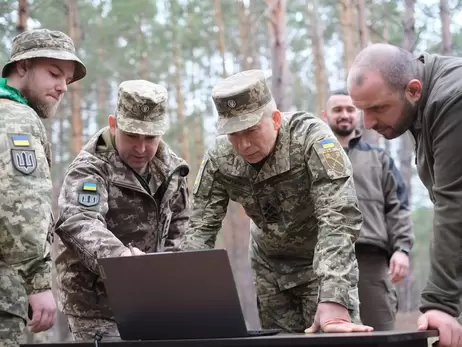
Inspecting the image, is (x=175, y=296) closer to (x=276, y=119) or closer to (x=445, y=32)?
(x=276, y=119)

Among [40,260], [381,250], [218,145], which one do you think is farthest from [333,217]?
[381,250]

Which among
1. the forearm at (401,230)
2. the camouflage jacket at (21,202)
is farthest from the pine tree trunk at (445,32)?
the camouflage jacket at (21,202)

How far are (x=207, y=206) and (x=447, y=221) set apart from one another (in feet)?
4.93

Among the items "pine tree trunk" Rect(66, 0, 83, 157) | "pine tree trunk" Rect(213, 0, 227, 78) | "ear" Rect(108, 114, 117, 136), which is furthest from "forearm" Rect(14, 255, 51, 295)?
"pine tree trunk" Rect(213, 0, 227, 78)

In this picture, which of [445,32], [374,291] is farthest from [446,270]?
[445,32]

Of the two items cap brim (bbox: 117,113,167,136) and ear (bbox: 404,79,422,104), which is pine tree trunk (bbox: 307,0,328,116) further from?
ear (bbox: 404,79,422,104)

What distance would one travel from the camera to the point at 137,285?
310 cm

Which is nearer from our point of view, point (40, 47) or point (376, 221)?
point (40, 47)

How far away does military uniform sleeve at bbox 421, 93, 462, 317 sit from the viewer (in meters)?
3.10

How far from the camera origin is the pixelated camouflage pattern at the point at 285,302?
4.43 metres

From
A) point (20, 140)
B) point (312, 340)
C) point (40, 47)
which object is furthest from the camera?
point (40, 47)

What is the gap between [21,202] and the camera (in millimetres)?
3516

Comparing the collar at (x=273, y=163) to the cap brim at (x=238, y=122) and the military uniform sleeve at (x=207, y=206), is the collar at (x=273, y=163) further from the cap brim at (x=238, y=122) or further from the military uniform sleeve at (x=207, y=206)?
the cap brim at (x=238, y=122)

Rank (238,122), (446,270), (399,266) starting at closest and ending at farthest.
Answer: (446,270)
(238,122)
(399,266)
